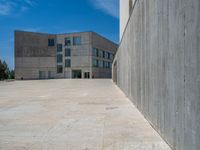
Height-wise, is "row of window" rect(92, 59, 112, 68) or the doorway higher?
"row of window" rect(92, 59, 112, 68)

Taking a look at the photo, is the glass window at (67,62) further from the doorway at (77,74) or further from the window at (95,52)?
the window at (95,52)

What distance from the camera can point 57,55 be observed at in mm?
54844

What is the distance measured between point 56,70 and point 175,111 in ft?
175

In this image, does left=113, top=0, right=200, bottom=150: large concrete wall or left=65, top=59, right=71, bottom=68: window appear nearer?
left=113, top=0, right=200, bottom=150: large concrete wall

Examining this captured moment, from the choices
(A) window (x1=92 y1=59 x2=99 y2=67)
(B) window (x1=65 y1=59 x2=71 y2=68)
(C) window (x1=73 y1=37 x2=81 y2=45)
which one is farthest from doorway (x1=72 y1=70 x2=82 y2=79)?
(C) window (x1=73 y1=37 x2=81 y2=45)

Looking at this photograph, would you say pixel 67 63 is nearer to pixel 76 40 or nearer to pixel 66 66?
pixel 66 66

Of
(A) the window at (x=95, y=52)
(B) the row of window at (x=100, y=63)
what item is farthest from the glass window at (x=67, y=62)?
(A) the window at (x=95, y=52)

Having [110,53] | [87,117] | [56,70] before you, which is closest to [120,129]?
[87,117]

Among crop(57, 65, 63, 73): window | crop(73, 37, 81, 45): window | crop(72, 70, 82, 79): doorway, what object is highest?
crop(73, 37, 81, 45): window

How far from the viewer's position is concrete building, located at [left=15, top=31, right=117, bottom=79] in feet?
170

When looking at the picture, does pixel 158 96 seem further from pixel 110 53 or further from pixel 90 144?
pixel 110 53

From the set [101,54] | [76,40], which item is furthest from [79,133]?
[101,54]

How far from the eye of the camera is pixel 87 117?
20.1 ft

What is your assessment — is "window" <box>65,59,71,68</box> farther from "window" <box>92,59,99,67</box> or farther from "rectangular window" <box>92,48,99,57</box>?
"rectangular window" <box>92,48,99,57</box>
